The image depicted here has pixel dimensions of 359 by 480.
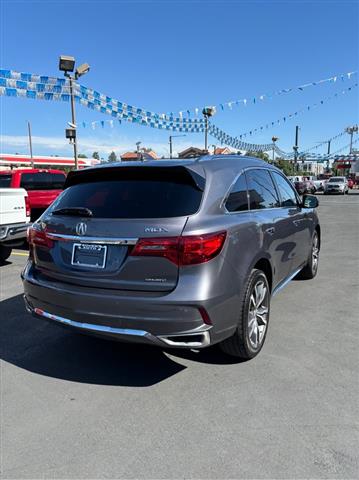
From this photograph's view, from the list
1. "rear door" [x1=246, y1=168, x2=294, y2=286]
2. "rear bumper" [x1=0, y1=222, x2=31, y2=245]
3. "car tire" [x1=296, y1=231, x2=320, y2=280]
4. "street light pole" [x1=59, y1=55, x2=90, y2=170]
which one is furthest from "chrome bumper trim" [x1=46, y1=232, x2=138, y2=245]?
"street light pole" [x1=59, y1=55, x2=90, y2=170]

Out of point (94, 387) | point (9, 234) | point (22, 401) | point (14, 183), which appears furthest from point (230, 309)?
point (14, 183)

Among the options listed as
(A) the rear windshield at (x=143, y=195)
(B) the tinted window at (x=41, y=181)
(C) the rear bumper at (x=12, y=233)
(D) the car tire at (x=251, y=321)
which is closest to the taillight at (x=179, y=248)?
(A) the rear windshield at (x=143, y=195)

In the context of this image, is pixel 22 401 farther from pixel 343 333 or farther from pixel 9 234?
pixel 9 234

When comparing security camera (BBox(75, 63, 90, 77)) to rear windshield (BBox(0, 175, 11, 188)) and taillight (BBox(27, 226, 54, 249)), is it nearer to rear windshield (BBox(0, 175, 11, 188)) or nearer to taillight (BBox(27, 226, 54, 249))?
rear windshield (BBox(0, 175, 11, 188))

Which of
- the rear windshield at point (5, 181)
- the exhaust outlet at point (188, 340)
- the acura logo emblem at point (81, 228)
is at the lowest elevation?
the exhaust outlet at point (188, 340)

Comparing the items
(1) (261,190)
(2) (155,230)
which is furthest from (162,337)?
(1) (261,190)

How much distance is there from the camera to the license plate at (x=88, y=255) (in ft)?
9.79

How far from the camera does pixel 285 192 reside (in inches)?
198

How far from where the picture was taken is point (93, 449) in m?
2.48

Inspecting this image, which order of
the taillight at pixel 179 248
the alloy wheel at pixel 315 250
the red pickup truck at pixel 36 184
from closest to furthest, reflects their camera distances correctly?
the taillight at pixel 179 248, the alloy wheel at pixel 315 250, the red pickup truck at pixel 36 184

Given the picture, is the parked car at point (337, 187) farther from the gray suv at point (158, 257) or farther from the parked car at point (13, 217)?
the gray suv at point (158, 257)

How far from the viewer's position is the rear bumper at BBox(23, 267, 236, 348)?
2791mm

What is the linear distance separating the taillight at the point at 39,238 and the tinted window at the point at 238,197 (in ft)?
4.88

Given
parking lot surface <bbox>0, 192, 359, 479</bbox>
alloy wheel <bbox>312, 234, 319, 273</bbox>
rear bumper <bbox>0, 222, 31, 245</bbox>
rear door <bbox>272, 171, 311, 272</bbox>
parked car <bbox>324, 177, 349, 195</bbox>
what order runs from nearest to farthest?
parking lot surface <bbox>0, 192, 359, 479</bbox>, rear door <bbox>272, 171, 311, 272</bbox>, alloy wheel <bbox>312, 234, 319, 273</bbox>, rear bumper <bbox>0, 222, 31, 245</bbox>, parked car <bbox>324, 177, 349, 195</bbox>
